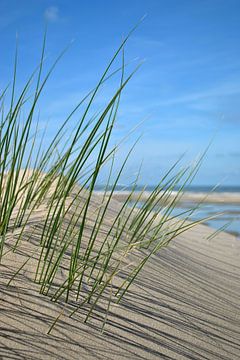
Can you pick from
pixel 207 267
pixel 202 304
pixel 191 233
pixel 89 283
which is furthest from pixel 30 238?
pixel 191 233

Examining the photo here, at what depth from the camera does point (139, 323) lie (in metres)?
1.30

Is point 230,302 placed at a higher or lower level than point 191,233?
lower

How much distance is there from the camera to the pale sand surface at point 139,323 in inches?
43.6

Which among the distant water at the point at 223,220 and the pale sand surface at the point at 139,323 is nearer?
the pale sand surface at the point at 139,323

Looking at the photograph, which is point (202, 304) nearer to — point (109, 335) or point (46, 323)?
point (109, 335)

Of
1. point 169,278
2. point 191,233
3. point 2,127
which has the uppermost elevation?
point 191,233

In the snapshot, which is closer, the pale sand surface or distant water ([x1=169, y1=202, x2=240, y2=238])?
the pale sand surface

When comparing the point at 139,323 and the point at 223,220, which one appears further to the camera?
the point at 223,220

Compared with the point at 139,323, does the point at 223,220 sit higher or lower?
higher

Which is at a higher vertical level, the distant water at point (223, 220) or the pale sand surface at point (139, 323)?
the distant water at point (223, 220)

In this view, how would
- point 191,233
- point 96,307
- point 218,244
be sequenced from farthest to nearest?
point 191,233
point 218,244
point 96,307

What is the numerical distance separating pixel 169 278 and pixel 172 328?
41 cm

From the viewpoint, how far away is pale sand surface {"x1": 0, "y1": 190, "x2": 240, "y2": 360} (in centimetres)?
111

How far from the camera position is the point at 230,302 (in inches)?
69.3
